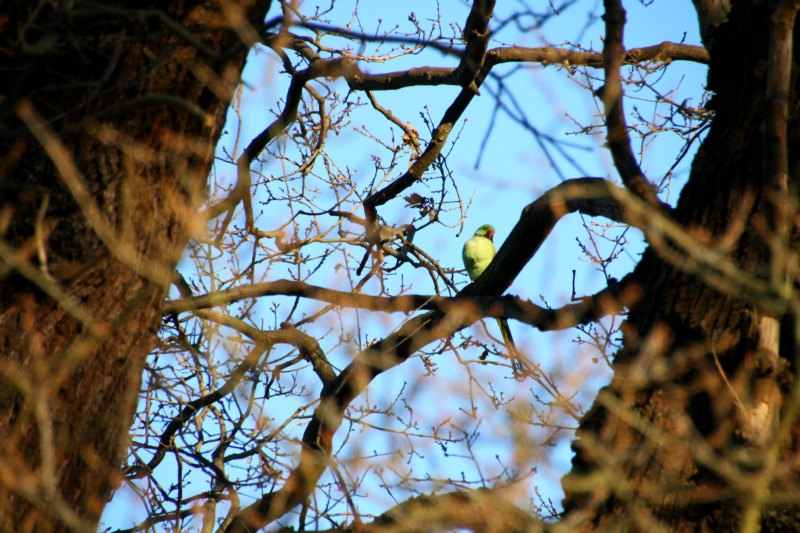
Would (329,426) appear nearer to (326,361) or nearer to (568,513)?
(326,361)

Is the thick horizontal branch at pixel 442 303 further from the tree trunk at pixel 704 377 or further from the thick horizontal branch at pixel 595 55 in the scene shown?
the thick horizontal branch at pixel 595 55

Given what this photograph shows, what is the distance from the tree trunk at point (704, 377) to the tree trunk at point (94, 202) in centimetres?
149

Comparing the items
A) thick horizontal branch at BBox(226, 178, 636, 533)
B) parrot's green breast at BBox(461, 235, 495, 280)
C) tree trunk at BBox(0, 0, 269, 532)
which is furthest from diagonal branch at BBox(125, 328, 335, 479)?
parrot's green breast at BBox(461, 235, 495, 280)

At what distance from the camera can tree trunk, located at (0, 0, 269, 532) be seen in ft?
8.94

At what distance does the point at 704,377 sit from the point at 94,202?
84.1 inches

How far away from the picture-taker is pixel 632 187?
10.8 ft

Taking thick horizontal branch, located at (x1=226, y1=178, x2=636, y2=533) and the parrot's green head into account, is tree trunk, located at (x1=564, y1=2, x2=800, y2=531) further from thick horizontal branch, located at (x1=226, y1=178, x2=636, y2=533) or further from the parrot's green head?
the parrot's green head

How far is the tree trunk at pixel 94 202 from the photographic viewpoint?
2725mm

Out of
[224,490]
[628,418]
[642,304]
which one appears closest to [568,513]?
[628,418]

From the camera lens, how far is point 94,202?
2.91 meters

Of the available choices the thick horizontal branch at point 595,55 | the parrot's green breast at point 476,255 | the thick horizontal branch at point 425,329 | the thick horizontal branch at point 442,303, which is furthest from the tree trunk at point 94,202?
the parrot's green breast at point 476,255

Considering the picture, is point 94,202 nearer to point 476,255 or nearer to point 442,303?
point 442,303

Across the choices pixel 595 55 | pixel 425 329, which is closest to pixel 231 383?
pixel 425 329

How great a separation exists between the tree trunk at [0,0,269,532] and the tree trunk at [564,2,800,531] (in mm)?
1485
